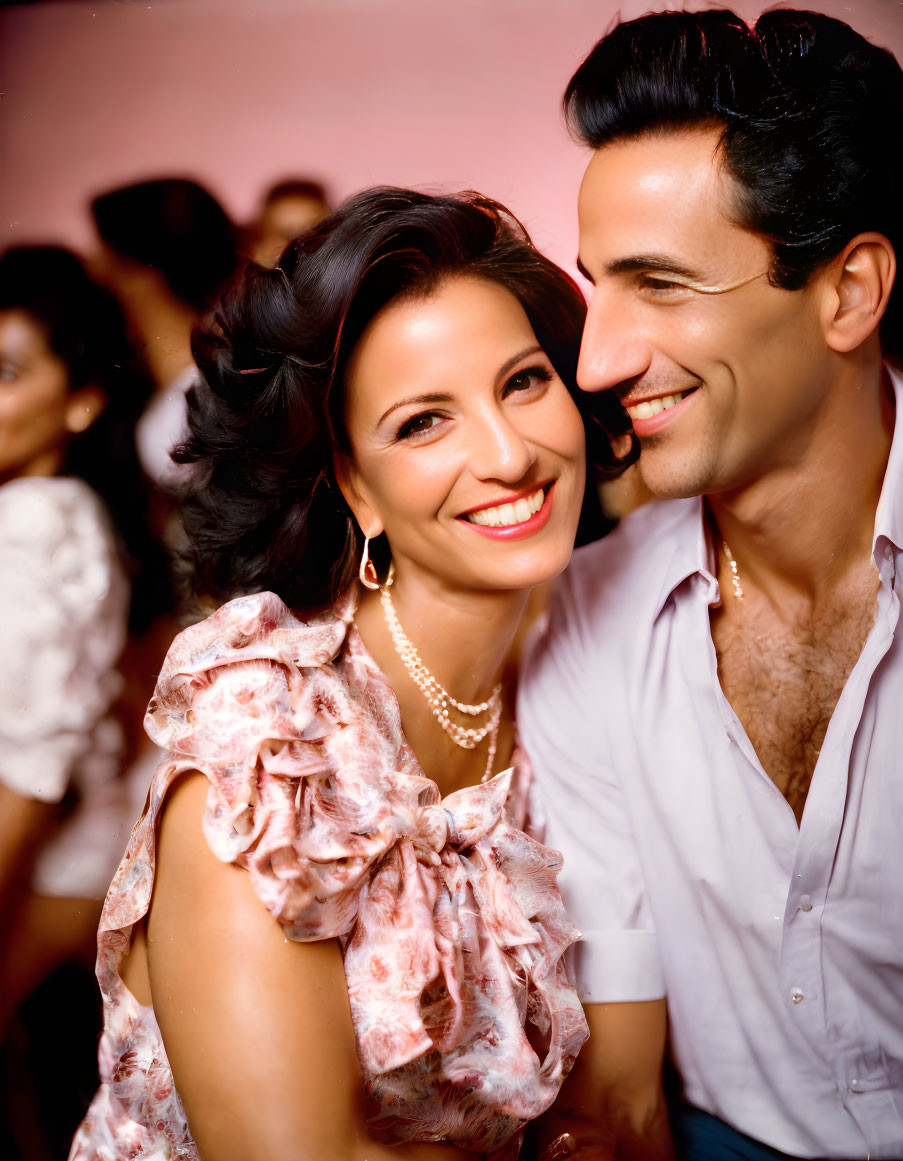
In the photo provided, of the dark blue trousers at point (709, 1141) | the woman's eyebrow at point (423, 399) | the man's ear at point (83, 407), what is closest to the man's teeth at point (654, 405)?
the woman's eyebrow at point (423, 399)

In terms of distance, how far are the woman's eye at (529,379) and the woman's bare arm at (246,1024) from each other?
53 cm

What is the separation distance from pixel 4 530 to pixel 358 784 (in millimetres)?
552

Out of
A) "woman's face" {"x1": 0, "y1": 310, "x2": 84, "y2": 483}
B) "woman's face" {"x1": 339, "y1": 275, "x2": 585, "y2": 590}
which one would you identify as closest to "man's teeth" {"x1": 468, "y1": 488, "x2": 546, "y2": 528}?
"woman's face" {"x1": 339, "y1": 275, "x2": 585, "y2": 590}

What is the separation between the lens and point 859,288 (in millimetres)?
1069

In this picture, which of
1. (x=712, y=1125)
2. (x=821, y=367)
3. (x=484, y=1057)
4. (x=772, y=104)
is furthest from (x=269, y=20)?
(x=712, y=1125)

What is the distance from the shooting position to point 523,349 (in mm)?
1046

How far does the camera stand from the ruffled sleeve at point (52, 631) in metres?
1.15

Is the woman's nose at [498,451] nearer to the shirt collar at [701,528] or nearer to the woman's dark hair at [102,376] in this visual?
the shirt collar at [701,528]

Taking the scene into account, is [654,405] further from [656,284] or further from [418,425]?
[418,425]

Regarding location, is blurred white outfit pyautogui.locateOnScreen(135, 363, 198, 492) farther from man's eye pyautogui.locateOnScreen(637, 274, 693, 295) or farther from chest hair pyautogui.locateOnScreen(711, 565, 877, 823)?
chest hair pyautogui.locateOnScreen(711, 565, 877, 823)

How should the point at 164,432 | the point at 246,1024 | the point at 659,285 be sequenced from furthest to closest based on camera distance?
1. the point at 164,432
2. the point at 659,285
3. the point at 246,1024

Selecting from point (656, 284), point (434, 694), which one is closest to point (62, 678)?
point (434, 694)

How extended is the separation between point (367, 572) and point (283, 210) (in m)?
0.46

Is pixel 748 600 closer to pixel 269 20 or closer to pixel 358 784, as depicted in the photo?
pixel 358 784
